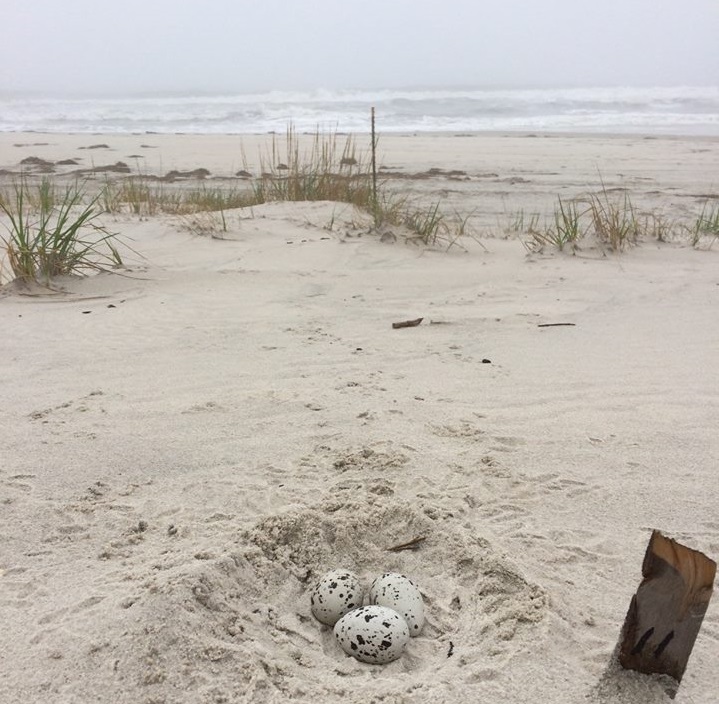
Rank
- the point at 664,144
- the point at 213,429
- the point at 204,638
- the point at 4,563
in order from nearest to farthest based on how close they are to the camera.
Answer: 1. the point at 204,638
2. the point at 4,563
3. the point at 213,429
4. the point at 664,144

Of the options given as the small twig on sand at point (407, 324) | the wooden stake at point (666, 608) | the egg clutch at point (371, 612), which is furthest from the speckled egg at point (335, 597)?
the small twig on sand at point (407, 324)

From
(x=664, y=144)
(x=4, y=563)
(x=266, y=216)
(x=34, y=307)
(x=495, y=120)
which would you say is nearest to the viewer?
(x=4, y=563)

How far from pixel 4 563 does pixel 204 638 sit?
Result: 0.69m

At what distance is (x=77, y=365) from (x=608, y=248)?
4.28 metres

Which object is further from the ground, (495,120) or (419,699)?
(495,120)

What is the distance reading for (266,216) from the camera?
6.65 m

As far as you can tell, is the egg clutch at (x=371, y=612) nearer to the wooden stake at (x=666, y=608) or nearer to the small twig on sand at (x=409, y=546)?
the small twig on sand at (x=409, y=546)

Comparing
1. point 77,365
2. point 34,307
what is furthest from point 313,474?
point 34,307

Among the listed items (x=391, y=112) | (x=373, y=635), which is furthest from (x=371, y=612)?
(x=391, y=112)

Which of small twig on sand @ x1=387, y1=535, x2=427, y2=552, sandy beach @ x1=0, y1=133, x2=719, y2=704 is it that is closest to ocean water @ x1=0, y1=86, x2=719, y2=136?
sandy beach @ x1=0, y1=133, x2=719, y2=704

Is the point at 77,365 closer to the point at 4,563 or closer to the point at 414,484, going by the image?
the point at 4,563

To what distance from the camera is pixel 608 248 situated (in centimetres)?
566

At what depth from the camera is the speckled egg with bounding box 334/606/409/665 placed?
5.50ft

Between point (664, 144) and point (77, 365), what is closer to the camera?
point (77, 365)
